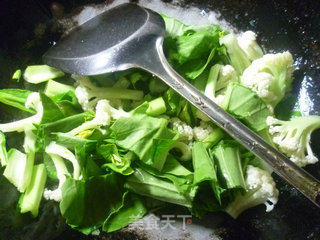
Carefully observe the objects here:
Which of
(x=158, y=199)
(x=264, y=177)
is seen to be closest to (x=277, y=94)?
(x=264, y=177)

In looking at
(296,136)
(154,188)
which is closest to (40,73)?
(154,188)

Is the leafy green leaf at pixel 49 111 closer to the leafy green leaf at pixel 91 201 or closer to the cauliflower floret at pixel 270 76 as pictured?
the leafy green leaf at pixel 91 201

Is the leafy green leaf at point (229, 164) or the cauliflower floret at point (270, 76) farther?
the cauliflower floret at point (270, 76)

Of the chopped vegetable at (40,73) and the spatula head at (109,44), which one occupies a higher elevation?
the spatula head at (109,44)

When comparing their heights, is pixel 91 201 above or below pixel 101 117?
below

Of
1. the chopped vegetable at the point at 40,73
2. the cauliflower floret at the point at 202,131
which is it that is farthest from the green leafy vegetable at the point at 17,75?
the cauliflower floret at the point at 202,131

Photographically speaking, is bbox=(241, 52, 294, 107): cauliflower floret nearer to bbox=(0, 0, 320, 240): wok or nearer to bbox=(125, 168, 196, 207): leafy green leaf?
bbox=(0, 0, 320, 240): wok

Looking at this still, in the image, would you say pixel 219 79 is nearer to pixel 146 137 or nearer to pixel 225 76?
pixel 225 76
